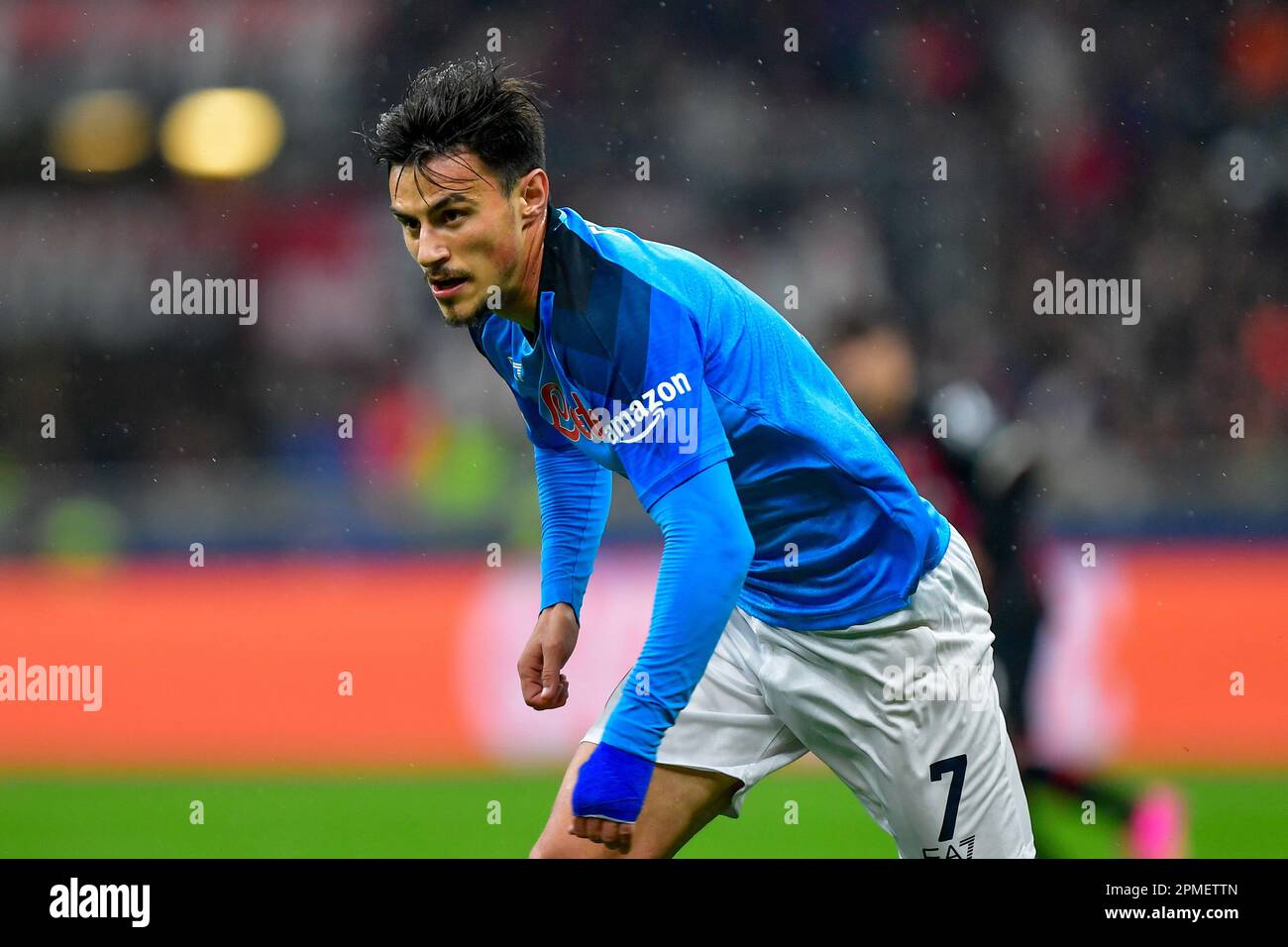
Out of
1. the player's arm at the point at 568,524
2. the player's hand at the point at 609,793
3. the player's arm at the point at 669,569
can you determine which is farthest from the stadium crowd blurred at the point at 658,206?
the player's hand at the point at 609,793

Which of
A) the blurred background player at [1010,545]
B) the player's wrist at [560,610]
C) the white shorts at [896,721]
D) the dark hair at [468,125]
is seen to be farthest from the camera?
the blurred background player at [1010,545]

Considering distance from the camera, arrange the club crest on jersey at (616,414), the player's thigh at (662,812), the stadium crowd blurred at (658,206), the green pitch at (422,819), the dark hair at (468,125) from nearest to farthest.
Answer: the club crest on jersey at (616,414) < the dark hair at (468,125) < the player's thigh at (662,812) < the green pitch at (422,819) < the stadium crowd blurred at (658,206)

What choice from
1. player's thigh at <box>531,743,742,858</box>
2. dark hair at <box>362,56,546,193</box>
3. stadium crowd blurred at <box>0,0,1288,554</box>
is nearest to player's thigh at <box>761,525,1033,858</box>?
player's thigh at <box>531,743,742,858</box>

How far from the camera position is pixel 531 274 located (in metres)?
2.72

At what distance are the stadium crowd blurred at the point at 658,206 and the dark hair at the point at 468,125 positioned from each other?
5544 mm

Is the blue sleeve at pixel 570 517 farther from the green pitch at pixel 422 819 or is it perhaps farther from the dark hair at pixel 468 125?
the green pitch at pixel 422 819

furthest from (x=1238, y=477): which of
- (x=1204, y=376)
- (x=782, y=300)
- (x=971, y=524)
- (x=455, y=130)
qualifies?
(x=455, y=130)

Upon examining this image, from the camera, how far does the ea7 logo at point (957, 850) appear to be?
3025 millimetres

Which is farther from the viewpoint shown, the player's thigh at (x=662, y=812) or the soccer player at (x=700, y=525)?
the player's thigh at (x=662, y=812)

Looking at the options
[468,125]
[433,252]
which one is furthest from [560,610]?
[468,125]

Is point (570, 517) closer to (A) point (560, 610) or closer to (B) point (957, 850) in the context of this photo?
(A) point (560, 610)

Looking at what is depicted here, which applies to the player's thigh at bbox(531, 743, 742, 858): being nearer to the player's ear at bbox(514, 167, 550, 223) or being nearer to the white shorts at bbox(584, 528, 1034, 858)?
the white shorts at bbox(584, 528, 1034, 858)
